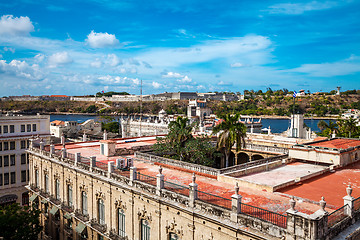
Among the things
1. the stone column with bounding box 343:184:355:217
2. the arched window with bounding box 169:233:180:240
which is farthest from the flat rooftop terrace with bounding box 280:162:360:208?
the arched window with bounding box 169:233:180:240

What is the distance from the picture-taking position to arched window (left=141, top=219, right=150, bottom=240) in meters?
18.6

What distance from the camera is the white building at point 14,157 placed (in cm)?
4081

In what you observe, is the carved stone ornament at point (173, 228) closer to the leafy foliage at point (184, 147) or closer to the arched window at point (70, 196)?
the leafy foliage at point (184, 147)

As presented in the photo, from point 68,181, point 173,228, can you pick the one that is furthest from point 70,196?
point 173,228

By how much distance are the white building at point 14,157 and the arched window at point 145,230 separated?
29.7 m

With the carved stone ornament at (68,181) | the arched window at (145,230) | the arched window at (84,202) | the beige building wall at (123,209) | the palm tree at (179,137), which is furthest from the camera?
the palm tree at (179,137)

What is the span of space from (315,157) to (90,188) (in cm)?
2002

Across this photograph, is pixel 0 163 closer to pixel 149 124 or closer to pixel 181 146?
pixel 181 146

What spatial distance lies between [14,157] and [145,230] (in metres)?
32.1

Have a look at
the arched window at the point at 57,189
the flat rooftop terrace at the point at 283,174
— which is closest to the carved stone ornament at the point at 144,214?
the flat rooftop terrace at the point at 283,174

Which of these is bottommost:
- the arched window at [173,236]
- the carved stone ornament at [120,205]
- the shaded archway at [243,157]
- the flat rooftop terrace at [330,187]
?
the arched window at [173,236]

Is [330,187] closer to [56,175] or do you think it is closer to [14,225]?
[14,225]

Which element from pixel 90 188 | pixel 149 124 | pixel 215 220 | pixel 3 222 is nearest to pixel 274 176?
pixel 215 220

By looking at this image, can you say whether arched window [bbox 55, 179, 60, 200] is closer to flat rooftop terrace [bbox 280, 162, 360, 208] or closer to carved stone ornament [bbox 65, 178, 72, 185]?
carved stone ornament [bbox 65, 178, 72, 185]
